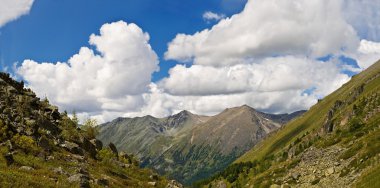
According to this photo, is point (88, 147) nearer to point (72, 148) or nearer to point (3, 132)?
point (72, 148)

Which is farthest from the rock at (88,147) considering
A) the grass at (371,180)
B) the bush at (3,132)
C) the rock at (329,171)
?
the rock at (329,171)

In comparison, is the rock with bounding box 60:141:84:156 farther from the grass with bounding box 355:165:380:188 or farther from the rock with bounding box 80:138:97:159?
the grass with bounding box 355:165:380:188

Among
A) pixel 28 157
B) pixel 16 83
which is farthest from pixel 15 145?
pixel 16 83

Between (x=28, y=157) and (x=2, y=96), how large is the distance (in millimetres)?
22320

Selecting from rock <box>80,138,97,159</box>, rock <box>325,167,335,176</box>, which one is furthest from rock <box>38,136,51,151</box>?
rock <box>325,167,335,176</box>

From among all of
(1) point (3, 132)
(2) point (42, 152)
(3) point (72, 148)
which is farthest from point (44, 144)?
(3) point (72, 148)

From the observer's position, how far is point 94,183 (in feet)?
121

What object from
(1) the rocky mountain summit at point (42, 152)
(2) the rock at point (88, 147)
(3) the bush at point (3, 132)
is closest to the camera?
(1) the rocky mountain summit at point (42, 152)

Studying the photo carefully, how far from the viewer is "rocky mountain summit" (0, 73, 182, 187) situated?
97.5 ft

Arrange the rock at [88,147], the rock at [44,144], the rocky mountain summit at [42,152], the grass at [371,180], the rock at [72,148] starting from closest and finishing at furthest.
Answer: the rocky mountain summit at [42,152] → the rock at [44,144] → the grass at [371,180] → the rock at [72,148] → the rock at [88,147]

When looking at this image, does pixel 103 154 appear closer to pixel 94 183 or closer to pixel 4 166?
pixel 94 183

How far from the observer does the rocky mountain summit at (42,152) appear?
97.5 feet

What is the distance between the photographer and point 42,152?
42.2m

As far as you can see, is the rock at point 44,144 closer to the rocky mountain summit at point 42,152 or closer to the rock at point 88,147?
the rocky mountain summit at point 42,152
